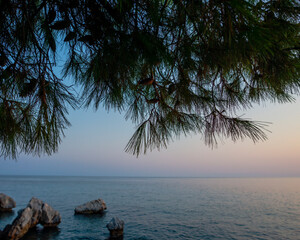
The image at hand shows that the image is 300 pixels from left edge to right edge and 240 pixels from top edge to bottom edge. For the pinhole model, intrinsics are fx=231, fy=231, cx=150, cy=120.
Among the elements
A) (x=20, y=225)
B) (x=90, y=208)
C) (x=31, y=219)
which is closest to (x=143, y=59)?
(x=20, y=225)

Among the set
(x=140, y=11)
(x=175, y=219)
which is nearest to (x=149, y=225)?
(x=175, y=219)

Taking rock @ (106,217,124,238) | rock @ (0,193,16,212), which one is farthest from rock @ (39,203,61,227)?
rock @ (0,193,16,212)

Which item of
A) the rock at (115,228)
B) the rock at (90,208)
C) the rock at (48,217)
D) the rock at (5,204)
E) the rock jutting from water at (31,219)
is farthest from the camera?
the rock at (5,204)

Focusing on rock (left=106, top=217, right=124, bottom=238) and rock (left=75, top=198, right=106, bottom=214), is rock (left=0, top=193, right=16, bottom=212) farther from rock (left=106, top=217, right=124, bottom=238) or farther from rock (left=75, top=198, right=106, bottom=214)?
rock (left=106, top=217, right=124, bottom=238)

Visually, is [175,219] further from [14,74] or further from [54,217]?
[14,74]

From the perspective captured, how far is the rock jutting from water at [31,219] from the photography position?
10.9m

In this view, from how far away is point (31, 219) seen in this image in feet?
42.3

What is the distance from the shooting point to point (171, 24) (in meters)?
2.02

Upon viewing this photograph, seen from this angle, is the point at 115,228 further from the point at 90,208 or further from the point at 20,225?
the point at 90,208

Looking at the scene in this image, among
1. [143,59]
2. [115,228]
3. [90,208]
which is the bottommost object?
[90,208]

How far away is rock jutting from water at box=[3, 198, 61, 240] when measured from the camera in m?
10.9

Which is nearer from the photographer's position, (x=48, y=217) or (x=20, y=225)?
(x=20, y=225)

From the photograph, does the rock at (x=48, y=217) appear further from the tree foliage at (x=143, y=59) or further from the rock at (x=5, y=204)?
the tree foliage at (x=143, y=59)

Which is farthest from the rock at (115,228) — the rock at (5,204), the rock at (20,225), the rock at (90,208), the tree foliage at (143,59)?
the rock at (5,204)
